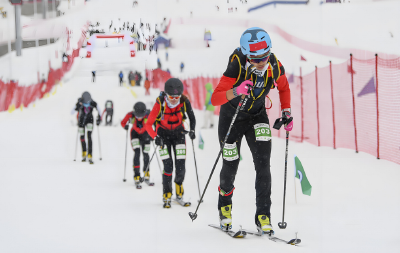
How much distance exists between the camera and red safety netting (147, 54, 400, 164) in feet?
31.3

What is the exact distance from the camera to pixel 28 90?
24.5m

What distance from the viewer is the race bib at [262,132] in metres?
4.46

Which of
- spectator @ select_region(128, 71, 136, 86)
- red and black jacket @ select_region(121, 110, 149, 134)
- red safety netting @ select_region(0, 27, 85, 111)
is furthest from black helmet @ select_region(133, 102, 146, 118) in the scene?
spectator @ select_region(128, 71, 136, 86)

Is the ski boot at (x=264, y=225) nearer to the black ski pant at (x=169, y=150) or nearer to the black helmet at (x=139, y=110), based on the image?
the black ski pant at (x=169, y=150)

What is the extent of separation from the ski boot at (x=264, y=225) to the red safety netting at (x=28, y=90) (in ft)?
61.1

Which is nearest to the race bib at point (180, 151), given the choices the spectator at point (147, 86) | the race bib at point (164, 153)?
the race bib at point (164, 153)

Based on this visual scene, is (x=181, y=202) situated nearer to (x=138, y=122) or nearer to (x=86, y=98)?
(x=138, y=122)

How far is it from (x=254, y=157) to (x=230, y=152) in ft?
0.82

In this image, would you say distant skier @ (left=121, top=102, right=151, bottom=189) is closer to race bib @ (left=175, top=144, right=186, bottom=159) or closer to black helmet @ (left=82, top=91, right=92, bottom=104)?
race bib @ (left=175, top=144, right=186, bottom=159)

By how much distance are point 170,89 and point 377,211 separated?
10.2ft

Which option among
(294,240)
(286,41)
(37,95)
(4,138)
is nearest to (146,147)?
(294,240)

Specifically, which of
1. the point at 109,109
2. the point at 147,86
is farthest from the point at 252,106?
the point at 147,86

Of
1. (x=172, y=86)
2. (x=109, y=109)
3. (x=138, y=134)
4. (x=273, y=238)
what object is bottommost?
(x=109, y=109)

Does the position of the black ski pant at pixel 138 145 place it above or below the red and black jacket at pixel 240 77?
below
